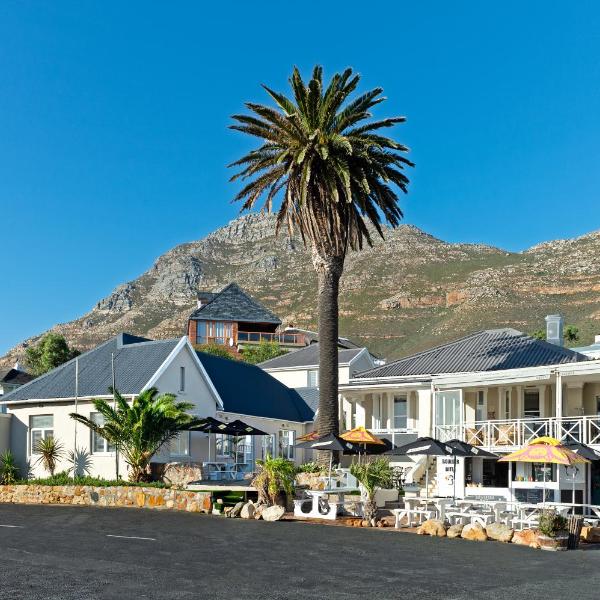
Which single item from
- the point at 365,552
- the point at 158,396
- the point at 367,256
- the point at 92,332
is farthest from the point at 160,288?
the point at 365,552

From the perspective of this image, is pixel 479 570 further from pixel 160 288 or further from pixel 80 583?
pixel 160 288

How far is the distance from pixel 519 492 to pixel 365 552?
13.3m

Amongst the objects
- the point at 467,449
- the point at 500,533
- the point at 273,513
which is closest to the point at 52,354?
the point at 273,513

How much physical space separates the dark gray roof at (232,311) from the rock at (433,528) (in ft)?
266

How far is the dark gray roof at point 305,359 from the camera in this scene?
56125mm

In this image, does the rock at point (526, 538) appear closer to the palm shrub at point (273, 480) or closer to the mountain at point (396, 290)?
the palm shrub at point (273, 480)

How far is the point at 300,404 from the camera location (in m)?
50.0

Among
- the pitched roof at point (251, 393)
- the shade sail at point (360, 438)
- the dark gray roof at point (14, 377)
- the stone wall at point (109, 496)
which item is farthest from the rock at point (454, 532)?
the dark gray roof at point (14, 377)

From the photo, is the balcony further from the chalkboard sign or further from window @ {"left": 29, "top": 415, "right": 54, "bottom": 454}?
window @ {"left": 29, "top": 415, "right": 54, "bottom": 454}

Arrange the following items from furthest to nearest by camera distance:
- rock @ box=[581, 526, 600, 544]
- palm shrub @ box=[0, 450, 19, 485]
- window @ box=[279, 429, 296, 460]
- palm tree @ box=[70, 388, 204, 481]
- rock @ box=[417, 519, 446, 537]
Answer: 1. window @ box=[279, 429, 296, 460]
2. palm shrub @ box=[0, 450, 19, 485]
3. palm tree @ box=[70, 388, 204, 481]
4. rock @ box=[417, 519, 446, 537]
5. rock @ box=[581, 526, 600, 544]

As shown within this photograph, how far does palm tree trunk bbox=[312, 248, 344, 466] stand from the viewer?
3556cm

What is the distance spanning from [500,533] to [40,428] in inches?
906

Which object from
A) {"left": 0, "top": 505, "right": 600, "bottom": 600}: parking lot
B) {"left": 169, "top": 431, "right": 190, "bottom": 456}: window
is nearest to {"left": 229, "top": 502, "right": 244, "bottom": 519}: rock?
{"left": 0, "top": 505, "right": 600, "bottom": 600}: parking lot

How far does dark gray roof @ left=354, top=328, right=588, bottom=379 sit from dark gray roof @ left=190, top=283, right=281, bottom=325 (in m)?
62.4
